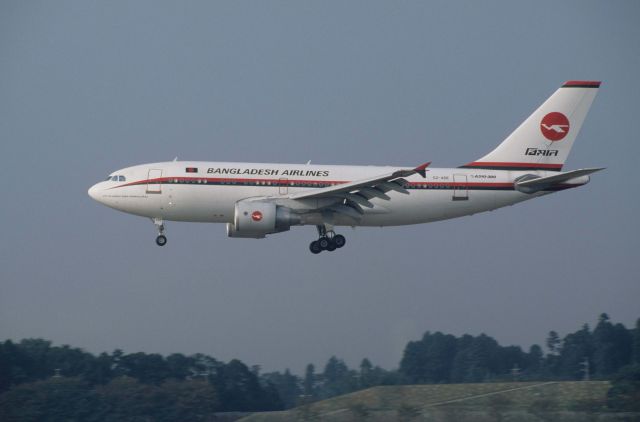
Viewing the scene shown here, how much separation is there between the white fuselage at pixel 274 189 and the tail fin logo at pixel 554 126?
12.3ft

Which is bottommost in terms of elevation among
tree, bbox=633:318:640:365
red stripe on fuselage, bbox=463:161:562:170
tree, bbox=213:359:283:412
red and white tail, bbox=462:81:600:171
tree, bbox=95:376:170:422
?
tree, bbox=95:376:170:422

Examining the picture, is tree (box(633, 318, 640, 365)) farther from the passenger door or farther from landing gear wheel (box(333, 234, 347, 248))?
the passenger door

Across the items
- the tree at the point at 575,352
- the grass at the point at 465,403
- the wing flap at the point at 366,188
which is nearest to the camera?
the grass at the point at 465,403

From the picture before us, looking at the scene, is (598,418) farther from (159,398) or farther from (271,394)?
(271,394)

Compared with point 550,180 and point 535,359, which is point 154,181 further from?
point 535,359

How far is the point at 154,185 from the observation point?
5450 cm

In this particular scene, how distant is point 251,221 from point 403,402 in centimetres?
1297

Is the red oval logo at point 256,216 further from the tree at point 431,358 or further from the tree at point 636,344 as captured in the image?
the tree at point 431,358

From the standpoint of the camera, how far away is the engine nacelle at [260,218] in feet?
175

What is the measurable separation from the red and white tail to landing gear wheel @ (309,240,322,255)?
9.62 m

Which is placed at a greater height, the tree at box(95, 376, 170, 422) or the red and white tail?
the red and white tail

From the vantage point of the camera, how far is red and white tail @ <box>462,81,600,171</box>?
5928 cm

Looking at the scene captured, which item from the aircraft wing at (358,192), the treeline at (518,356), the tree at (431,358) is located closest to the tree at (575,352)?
the treeline at (518,356)

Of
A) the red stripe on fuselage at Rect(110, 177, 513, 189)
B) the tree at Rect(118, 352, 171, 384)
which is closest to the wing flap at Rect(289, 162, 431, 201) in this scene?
the red stripe on fuselage at Rect(110, 177, 513, 189)
